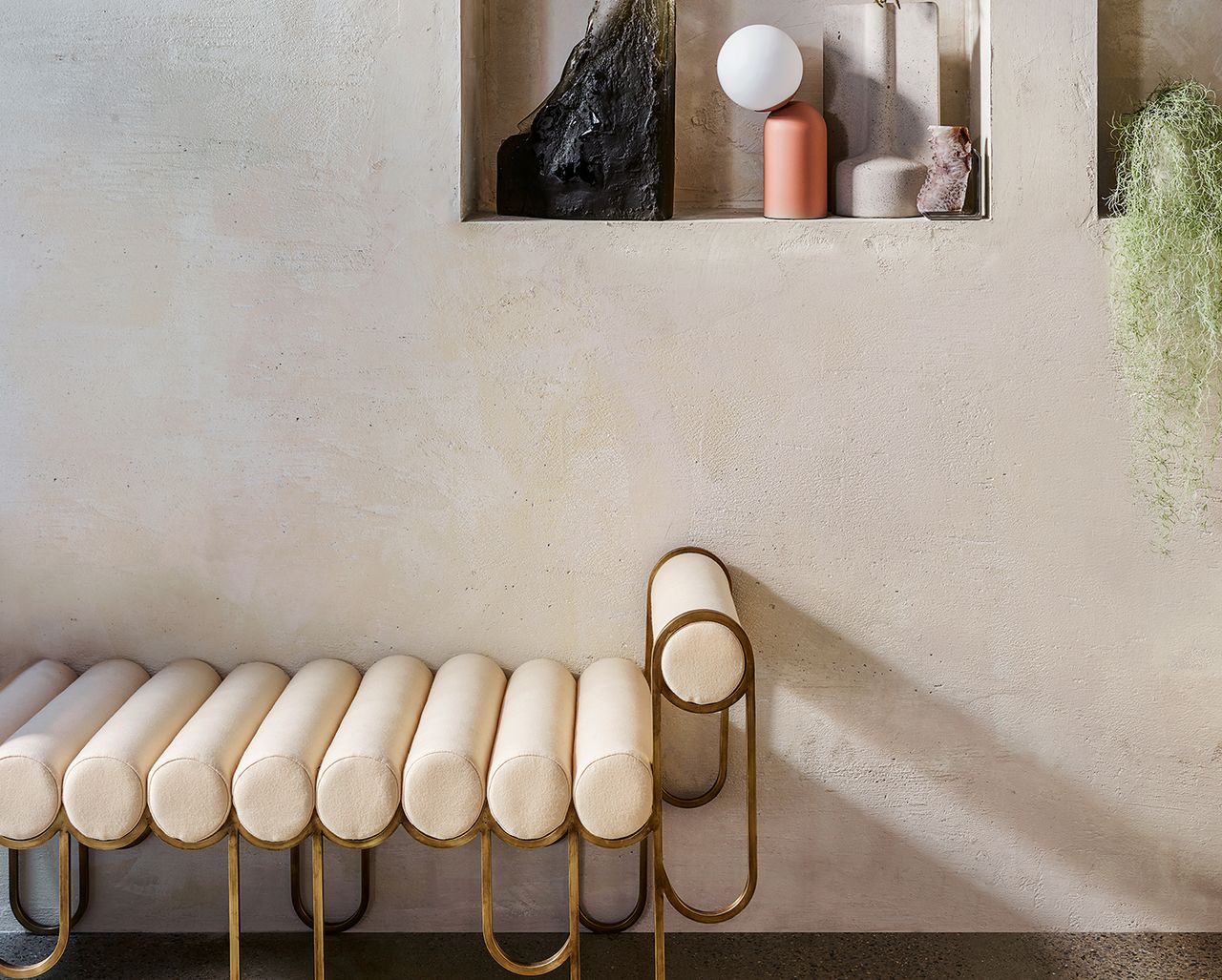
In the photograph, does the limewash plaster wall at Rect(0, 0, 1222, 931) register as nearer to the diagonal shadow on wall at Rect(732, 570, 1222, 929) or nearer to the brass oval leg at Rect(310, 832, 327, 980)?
the diagonal shadow on wall at Rect(732, 570, 1222, 929)

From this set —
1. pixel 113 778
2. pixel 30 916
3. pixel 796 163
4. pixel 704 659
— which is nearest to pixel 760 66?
pixel 796 163

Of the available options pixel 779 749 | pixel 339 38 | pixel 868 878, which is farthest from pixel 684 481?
pixel 339 38

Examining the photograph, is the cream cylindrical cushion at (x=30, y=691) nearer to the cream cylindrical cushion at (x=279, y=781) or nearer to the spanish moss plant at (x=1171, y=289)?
the cream cylindrical cushion at (x=279, y=781)

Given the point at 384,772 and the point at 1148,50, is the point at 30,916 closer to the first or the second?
the point at 384,772

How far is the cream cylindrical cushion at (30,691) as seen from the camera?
1810mm

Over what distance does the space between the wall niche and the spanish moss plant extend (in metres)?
0.34

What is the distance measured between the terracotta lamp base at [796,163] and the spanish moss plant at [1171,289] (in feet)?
1.75

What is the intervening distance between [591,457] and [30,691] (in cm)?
109

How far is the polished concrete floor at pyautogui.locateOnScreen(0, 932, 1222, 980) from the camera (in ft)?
6.49

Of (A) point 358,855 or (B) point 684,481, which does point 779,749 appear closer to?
(B) point 684,481

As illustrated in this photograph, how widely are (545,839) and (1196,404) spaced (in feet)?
4.51

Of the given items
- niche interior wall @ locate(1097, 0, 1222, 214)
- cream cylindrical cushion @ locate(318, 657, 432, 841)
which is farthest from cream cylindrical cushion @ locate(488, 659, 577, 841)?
niche interior wall @ locate(1097, 0, 1222, 214)

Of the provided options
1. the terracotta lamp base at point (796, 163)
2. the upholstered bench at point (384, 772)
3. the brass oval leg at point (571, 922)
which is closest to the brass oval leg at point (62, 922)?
the upholstered bench at point (384, 772)

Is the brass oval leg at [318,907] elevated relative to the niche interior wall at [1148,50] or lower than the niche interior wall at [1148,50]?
lower
